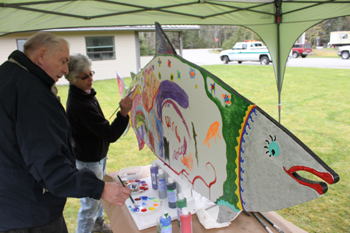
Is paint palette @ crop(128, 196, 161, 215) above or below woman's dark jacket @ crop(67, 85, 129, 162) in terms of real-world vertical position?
below

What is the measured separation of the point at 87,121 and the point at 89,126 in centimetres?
4

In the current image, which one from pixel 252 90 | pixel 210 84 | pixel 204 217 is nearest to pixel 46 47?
pixel 210 84

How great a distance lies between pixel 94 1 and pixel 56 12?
0.39 meters

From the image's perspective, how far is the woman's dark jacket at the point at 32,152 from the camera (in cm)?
111

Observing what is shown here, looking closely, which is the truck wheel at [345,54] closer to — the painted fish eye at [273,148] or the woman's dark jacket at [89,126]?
the woman's dark jacket at [89,126]

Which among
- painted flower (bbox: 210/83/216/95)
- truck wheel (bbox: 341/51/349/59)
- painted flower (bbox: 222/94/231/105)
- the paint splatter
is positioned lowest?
the paint splatter

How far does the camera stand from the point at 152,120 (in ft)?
7.18

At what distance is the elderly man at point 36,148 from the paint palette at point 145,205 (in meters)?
0.68

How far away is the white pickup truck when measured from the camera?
51.1 feet

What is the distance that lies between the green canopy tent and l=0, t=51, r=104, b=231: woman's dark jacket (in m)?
1.17

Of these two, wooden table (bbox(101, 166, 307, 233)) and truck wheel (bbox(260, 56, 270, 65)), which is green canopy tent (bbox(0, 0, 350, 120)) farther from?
truck wheel (bbox(260, 56, 270, 65))

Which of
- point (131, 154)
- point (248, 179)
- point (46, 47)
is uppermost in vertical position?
point (46, 47)

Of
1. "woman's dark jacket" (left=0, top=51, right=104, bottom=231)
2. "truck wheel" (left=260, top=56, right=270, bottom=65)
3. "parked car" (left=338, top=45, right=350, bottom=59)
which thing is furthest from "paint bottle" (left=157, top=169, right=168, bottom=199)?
"parked car" (left=338, top=45, right=350, bottom=59)

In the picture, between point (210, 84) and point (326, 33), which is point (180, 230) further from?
point (326, 33)
